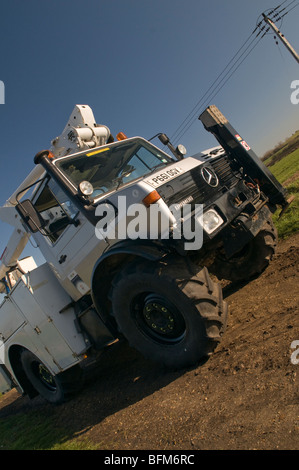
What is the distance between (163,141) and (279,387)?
4385mm

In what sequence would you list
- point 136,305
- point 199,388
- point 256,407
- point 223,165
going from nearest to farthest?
point 256,407 < point 199,388 < point 136,305 < point 223,165

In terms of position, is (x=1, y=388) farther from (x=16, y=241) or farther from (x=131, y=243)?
(x=131, y=243)

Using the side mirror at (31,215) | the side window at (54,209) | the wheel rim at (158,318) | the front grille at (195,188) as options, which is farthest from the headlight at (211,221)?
the side mirror at (31,215)

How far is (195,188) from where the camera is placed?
395 centimetres

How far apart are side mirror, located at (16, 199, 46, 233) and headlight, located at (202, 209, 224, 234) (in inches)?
97.2

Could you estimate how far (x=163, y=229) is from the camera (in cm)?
346

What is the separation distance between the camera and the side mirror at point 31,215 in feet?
14.6

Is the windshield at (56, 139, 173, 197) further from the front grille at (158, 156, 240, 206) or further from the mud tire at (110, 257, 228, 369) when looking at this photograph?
the mud tire at (110, 257, 228, 369)

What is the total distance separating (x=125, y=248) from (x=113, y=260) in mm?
435

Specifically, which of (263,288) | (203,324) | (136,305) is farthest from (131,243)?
(263,288)

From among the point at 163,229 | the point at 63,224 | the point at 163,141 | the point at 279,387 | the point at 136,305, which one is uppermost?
the point at 163,141

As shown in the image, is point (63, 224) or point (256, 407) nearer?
point (256, 407)

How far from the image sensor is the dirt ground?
7.97ft

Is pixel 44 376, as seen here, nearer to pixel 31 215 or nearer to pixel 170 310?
pixel 31 215
